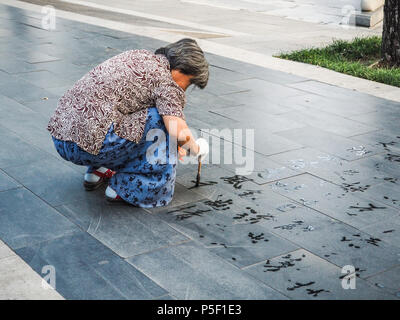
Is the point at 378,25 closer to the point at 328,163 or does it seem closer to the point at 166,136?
the point at 328,163

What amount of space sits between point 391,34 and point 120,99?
5.96 m

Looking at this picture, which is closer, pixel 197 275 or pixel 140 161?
pixel 197 275

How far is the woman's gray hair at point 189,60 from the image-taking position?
392 cm

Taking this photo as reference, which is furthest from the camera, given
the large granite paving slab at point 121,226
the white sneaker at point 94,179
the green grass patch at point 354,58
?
the green grass patch at point 354,58

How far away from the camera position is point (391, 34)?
875cm

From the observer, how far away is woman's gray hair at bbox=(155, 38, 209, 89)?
392 cm

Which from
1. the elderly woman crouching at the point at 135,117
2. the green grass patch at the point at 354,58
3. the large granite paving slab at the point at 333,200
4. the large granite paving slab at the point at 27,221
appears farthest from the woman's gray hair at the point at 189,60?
the green grass patch at the point at 354,58

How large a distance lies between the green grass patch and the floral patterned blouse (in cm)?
489

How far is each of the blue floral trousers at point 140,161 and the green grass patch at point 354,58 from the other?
190 inches

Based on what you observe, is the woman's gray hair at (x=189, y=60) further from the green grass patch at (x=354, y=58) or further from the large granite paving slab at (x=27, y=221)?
the green grass patch at (x=354, y=58)

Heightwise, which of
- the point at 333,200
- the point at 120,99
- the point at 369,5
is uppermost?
the point at 120,99

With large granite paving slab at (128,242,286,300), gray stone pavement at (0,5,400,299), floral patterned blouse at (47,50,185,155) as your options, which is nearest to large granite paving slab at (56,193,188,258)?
gray stone pavement at (0,5,400,299)

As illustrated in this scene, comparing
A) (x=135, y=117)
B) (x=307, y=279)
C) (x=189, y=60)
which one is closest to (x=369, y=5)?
(x=189, y=60)

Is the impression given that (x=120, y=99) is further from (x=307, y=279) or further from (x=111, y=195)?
(x=307, y=279)
